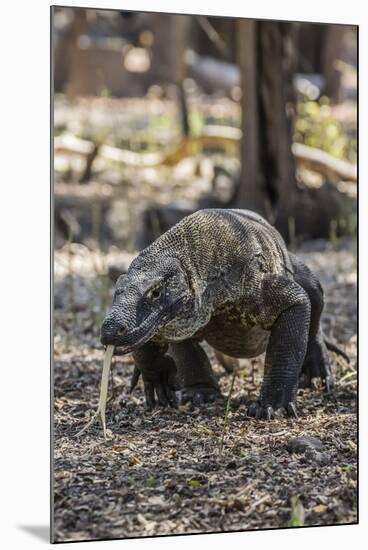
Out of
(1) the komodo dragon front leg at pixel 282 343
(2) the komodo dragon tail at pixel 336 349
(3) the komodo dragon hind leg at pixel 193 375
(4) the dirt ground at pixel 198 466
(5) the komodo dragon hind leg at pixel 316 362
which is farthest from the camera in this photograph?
(2) the komodo dragon tail at pixel 336 349

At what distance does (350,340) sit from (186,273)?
231cm

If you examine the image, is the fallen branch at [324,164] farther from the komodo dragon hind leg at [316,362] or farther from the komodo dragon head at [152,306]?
the komodo dragon head at [152,306]

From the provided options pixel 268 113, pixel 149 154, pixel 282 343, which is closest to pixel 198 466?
pixel 282 343

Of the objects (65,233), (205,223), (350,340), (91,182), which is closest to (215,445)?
(205,223)

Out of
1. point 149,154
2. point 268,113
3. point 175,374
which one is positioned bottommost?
point 175,374

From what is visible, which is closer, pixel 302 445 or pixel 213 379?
pixel 302 445

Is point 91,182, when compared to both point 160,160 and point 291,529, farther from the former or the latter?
point 291,529

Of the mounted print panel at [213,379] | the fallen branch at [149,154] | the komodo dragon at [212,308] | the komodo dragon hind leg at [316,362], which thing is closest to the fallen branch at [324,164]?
the mounted print panel at [213,379]

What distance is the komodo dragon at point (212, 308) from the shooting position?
418 cm

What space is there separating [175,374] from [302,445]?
2.53ft

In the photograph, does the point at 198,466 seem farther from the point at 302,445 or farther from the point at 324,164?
the point at 324,164

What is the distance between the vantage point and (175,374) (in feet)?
16.1

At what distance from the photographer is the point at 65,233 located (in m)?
9.72

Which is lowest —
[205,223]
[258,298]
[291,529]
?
[291,529]
